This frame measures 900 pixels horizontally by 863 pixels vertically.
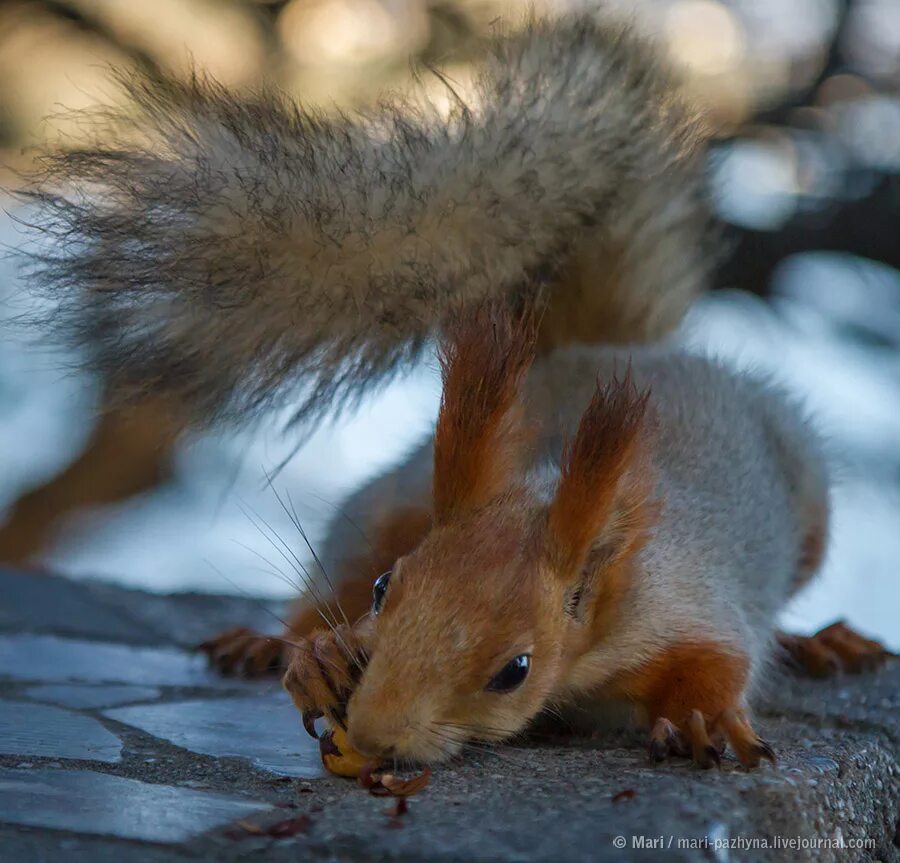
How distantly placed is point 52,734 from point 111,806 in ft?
1.12

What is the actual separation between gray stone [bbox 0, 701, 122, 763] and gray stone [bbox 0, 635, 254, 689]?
0.87 ft

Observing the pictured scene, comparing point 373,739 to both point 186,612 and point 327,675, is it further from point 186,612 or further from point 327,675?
point 186,612

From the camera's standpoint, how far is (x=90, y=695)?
59.7 inches

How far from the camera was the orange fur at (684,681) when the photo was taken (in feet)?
3.94

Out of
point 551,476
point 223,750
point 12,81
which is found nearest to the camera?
point 223,750

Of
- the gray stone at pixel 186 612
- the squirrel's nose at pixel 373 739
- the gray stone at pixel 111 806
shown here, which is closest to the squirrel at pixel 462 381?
the squirrel's nose at pixel 373 739

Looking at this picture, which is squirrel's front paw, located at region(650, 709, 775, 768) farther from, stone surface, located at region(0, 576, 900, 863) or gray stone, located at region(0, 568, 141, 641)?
gray stone, located at region(0, 568, 141, 641)

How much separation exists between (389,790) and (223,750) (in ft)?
0.93

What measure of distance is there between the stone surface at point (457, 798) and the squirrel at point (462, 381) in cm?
6

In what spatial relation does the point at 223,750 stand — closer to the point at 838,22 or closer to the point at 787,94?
the point at 787,94

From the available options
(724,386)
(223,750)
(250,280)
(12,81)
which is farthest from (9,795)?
(12,81)

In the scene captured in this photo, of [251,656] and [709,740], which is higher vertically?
[709,740]

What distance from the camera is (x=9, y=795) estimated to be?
947 millimetres

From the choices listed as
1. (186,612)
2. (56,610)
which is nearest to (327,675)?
(56,610)
